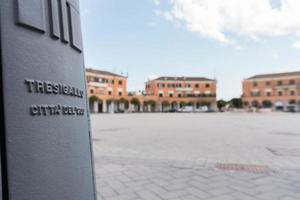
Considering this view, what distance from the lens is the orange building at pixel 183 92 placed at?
72250mm

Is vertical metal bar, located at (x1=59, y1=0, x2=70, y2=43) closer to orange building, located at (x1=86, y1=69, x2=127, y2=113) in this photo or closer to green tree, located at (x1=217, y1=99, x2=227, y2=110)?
orange building, located at (x1=86, y1=69, x2=127, y2=113)

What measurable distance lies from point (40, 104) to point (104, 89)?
59948mm

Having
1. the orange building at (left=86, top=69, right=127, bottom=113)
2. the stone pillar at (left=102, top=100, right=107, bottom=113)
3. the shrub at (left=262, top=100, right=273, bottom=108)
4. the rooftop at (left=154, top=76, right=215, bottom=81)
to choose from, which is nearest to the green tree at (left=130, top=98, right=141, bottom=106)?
the orange building at (left=86, top=69, right=127, bottom=113)

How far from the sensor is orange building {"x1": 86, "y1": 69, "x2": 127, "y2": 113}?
185 ft

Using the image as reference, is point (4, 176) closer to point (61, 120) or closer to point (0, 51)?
point (61, 120)

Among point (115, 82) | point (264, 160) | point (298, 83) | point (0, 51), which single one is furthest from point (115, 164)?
point (298, 83)

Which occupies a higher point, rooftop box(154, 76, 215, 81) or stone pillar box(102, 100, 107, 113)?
rooftop box(154, 76, 215, 81)

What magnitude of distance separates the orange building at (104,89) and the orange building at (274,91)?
3753cm

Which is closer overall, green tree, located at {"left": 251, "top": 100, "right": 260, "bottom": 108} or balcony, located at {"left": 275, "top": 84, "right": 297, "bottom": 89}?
balcony, located at {"left": 275, "top": 84, "right": 297, "bottom": 89}

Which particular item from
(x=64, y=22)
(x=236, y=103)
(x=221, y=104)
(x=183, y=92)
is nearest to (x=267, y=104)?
(x=236, y=103)

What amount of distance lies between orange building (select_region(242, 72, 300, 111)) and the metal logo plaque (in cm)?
7306

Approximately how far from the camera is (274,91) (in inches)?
2685

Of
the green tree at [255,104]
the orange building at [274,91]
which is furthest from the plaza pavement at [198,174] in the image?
the green tree at [255,104]

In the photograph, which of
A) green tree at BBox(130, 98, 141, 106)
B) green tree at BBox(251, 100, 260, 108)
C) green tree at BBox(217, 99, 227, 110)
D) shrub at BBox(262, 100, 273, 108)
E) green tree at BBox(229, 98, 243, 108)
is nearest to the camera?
green tree at BBox(130, 98, 141, 106)
